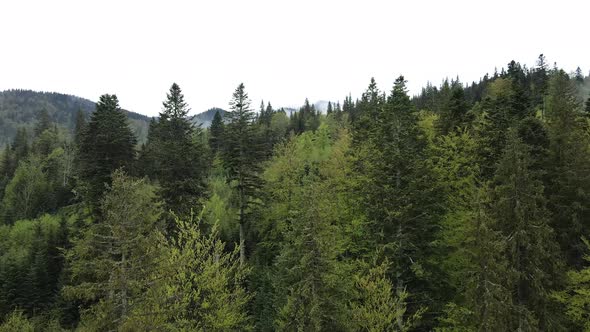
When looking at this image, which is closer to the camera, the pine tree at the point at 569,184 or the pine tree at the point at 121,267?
the pine tree at the point at 121,267

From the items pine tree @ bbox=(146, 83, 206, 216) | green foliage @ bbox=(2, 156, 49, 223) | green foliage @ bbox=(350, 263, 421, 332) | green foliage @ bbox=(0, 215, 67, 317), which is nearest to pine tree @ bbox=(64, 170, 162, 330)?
green foliage @ bbox=(350, 263, 421, 332)

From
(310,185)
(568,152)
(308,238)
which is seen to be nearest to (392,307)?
(308,238)

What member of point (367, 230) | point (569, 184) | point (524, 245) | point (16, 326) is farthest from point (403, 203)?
point (16, 326)

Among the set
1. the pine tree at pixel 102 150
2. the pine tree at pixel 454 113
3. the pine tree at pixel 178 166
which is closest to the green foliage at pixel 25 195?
the pine tree at pixel 102 150

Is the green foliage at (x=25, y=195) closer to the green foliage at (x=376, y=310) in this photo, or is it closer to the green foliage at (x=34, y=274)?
the green foliage at (x=34, y=274)

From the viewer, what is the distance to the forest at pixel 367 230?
51.1 feet

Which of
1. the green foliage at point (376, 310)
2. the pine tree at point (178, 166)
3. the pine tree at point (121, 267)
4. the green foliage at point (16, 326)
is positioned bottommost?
the green foliage at point (16, 326)

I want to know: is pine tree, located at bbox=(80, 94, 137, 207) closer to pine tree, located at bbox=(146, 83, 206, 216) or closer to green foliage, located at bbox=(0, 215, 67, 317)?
pine tree, located at bbox=(146, 83, 206, 216)

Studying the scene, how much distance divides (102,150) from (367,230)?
67.0 ft

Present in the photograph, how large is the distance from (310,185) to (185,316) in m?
7.92

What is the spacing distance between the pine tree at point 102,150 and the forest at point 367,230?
121 millimetres

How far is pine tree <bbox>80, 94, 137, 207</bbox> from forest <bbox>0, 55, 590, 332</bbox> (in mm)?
121

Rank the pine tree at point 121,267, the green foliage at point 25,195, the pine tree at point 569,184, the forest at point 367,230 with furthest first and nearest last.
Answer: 1. the green foliage at point 25,195
2. the pine tree at point 569,184
3. the forest at point 367,230
4. the pine tree at point 121,267

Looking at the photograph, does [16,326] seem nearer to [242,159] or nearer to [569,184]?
[242,159]
